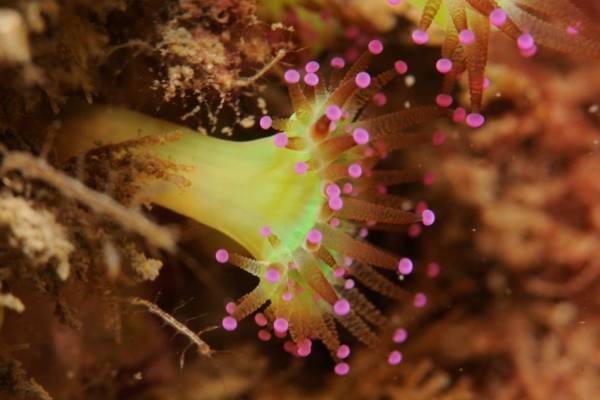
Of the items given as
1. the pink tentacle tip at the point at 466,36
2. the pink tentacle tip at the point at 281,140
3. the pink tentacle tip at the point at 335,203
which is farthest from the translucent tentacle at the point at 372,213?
the pink tentacle tip at the point at 466,36

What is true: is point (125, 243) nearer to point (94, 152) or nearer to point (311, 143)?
point (94, 152)

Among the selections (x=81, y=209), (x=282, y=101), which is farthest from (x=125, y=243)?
(x=282, y=101)

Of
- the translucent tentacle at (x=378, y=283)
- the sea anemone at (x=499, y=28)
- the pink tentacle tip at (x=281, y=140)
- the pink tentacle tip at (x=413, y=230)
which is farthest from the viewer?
the pink tentacle tip at (x=413, y=230)

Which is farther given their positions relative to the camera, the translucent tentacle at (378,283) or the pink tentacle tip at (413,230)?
the pink tentacle tip at (413,230)

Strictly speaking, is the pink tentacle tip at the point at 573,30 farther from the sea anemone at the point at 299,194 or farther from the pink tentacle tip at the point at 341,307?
the pink tentacle tip at the point at 341,307

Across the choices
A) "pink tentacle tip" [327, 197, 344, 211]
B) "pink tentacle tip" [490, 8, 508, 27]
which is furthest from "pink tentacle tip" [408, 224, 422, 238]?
"pink tentacle tip" [490, 8, 508, 27]

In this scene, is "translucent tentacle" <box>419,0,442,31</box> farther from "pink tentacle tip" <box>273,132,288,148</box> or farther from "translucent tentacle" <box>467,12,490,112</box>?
"pink tentacle tip" <box>273,132,288,148</box>
